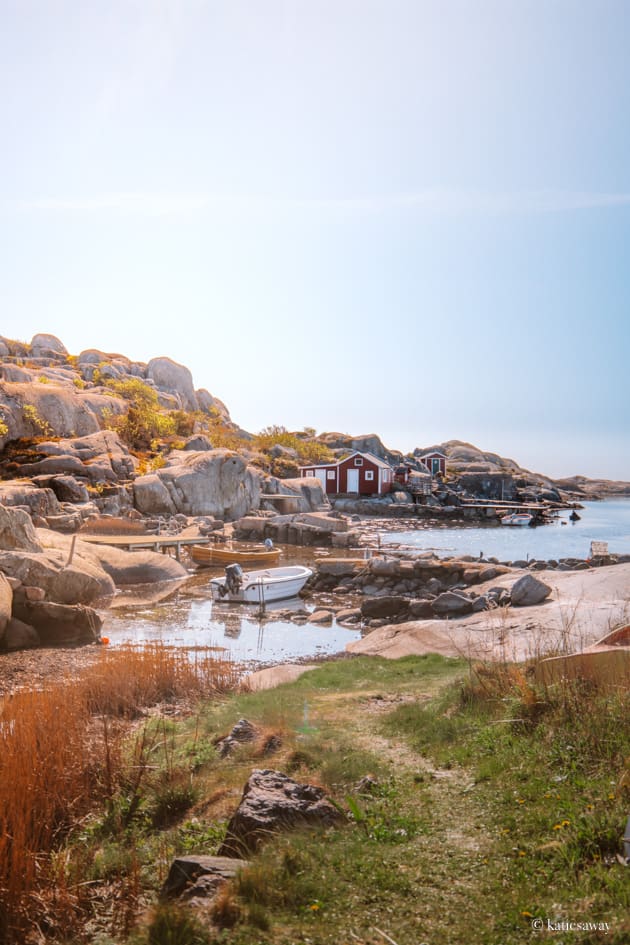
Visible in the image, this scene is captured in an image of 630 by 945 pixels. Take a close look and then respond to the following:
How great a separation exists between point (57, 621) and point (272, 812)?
12.4 m

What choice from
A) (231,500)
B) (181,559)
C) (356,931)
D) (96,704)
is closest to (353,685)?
(96,704)

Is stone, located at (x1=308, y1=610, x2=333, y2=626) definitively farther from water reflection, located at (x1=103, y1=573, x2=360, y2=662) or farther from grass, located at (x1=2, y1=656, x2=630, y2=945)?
grass, located at (x1=2, y1=656, x2=630, y2=945)

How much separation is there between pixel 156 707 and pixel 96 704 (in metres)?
1.02

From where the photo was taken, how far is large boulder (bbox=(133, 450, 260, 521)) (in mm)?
43781

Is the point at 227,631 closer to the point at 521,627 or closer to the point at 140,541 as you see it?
the point at 521,627

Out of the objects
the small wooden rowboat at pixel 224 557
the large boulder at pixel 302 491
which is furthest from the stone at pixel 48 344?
the small wooden rowboat at pixel 224 557

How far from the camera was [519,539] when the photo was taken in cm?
5159

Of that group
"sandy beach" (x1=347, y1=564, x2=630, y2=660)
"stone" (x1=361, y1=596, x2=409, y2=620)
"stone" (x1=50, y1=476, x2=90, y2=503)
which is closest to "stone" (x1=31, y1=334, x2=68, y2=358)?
"stone" (x1=50, y1=476, x2=90, y2=503)

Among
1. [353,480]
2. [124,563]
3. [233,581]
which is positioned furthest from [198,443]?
[233,581]

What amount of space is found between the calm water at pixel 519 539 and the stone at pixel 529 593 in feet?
→ 66.5

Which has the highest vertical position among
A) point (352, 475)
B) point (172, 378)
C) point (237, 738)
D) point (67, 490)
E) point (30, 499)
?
point (172, 378)

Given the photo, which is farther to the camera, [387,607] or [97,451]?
[97,451]

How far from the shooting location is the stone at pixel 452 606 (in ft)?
61.7

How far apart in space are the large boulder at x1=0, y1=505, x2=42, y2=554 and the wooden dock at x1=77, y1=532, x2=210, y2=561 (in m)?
9.83
